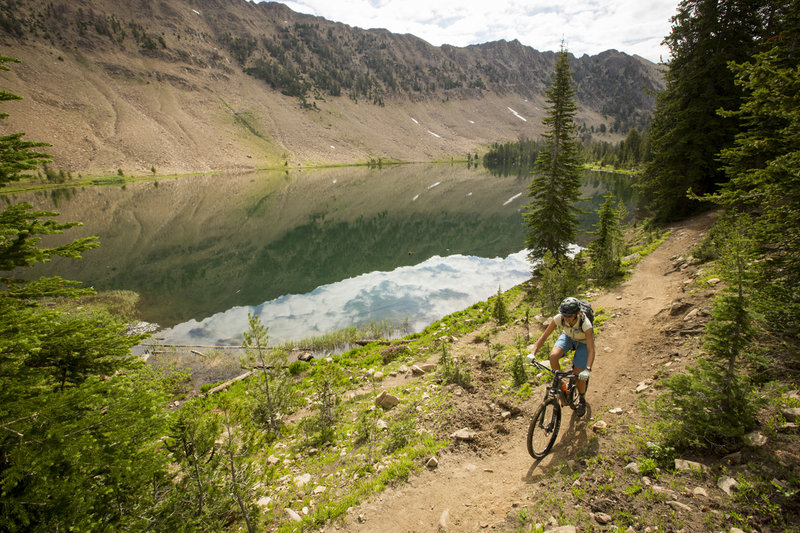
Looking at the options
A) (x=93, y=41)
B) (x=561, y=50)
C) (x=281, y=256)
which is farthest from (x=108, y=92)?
(x=561, y=50)

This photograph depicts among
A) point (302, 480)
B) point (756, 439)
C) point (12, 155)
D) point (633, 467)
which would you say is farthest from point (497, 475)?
point (12, 155)

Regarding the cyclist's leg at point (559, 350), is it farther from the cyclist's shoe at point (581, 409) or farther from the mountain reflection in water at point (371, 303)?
the mountain reflection in water at point (371, 303)

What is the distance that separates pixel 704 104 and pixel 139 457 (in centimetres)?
3386

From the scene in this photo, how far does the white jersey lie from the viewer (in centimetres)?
752

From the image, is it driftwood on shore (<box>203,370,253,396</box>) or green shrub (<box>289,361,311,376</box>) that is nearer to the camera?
driftwood on shore (<box>203,370,253,396</box>)

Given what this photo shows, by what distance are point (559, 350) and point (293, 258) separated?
37.5m

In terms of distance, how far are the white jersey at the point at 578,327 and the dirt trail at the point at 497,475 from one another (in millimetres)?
1928

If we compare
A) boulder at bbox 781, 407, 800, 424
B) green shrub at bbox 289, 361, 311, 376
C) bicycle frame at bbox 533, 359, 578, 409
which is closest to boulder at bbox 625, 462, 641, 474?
bicycle frame at bbox 533, 359, 578, 409

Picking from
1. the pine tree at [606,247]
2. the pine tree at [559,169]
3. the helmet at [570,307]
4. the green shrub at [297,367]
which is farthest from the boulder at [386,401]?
the pine tree at [559,169]

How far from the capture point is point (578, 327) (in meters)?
7.68

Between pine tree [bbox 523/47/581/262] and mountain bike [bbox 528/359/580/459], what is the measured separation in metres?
18.1

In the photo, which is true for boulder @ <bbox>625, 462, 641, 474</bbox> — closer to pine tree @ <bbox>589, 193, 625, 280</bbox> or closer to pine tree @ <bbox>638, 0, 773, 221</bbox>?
pine tree @ <bbox>589, 193, 625, 280</bbox>

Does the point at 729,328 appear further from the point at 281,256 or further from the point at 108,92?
the point at 108,92

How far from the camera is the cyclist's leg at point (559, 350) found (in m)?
7.65
